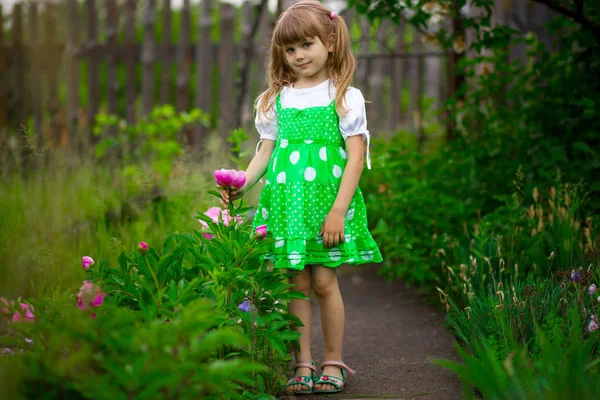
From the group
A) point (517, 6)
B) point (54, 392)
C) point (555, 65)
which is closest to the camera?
point (54, 392)

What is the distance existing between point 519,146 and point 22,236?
3068 mm

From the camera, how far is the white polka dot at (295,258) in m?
2.56

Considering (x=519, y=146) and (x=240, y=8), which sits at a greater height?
(x=240, y=8)

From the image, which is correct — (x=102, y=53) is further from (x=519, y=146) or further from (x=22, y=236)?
(x=519, y=146)

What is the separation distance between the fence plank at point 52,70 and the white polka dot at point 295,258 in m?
3.81

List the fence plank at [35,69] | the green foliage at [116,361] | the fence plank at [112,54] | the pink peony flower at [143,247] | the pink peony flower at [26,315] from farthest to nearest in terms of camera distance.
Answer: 1. the fence plank at [112,54]
2. the fence plank at [35,69]
3. the pink peony flower at [143,247]
4. the pink peony flower at [26,315]
5. the green foliage at [116,361]

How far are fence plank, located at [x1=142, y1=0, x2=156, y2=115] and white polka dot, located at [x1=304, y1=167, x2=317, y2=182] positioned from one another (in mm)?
5173

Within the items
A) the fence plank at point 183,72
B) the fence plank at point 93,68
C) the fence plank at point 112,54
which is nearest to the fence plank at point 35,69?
the fence plank at point 93,68

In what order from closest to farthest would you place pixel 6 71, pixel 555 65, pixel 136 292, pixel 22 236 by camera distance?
pixel 136 292 < pixel 22 236 < pixel 555 65 < pixel 6 71

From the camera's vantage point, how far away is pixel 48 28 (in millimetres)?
6680

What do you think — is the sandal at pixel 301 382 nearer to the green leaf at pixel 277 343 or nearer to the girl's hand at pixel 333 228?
the green leaf at pixel 277 343

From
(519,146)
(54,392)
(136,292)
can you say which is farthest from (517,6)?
(54,392)

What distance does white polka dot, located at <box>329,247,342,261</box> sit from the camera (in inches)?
104

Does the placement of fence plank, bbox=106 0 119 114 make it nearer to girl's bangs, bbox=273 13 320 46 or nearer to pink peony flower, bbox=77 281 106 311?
girl's bangs, bbox=273 13 320 46
